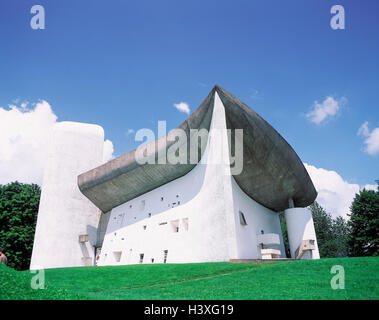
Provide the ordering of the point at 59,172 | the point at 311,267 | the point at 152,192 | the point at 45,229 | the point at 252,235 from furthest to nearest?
the point at 59,172 → the point at 45,229 → the point at 152,192 → the point at 252,235 → the point at 311,267

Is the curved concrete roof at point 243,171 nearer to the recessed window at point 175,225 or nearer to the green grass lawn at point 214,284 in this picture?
the recessed window at point 175,225

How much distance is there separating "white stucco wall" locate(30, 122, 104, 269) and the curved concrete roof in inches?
68.9

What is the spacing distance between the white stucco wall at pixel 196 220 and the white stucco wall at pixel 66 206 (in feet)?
9.94

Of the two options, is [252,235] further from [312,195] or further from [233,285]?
[233,285]

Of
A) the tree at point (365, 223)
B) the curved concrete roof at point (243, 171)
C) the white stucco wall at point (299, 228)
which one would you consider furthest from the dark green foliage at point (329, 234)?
the white stucco wall at point (299, 228)

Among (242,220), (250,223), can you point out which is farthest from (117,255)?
(242,220)

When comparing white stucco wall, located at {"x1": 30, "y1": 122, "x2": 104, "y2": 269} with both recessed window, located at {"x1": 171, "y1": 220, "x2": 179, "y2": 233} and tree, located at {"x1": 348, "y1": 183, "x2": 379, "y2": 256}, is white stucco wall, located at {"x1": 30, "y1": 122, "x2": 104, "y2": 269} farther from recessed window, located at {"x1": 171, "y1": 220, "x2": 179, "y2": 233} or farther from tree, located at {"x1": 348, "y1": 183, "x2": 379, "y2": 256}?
tree, located at {"x1": 348, "y1": 183, "x2": 379, "y2": 256}

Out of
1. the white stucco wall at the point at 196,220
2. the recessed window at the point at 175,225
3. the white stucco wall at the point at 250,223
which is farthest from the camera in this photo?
the recessed window at the point at 175,225

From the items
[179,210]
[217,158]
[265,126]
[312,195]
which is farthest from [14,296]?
[312,195]

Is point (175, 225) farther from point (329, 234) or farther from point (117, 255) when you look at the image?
point (329, 234)

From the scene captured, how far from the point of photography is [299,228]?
21.2 m

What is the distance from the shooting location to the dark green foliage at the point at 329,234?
3791cm

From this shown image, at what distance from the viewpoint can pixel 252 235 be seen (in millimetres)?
19672
